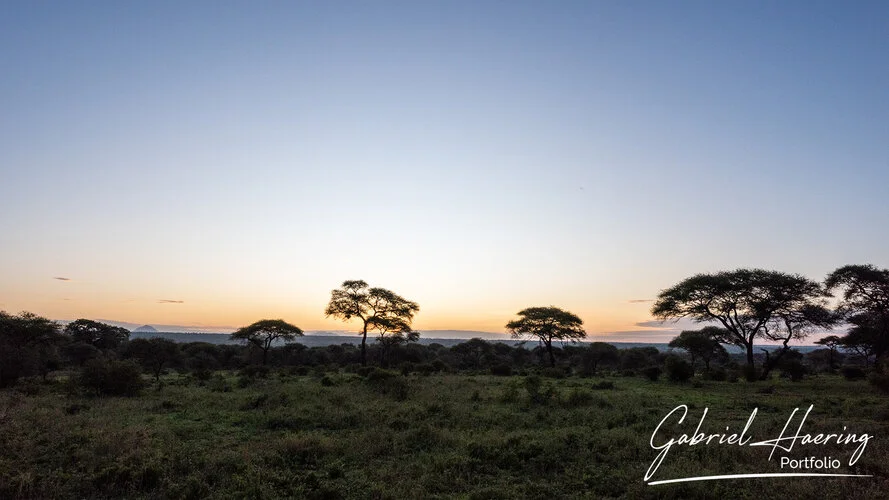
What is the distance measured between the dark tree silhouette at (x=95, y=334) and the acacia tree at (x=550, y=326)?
49.7m

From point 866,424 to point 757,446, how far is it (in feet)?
18.2

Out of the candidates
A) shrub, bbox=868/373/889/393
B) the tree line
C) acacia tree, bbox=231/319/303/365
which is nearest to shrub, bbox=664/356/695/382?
the tree line

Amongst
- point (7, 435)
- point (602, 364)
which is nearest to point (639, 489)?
point (7, 435)

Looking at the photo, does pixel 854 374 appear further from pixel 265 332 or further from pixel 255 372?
pixel 265 332

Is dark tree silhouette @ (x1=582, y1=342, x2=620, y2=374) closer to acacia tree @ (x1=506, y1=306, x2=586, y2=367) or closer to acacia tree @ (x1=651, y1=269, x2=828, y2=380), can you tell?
acacia tree @ (x1=506, y1=306, x2=586, y2=367)

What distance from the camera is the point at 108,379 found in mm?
23578

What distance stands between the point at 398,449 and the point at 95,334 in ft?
206

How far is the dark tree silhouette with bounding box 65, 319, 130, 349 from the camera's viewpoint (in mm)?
56375

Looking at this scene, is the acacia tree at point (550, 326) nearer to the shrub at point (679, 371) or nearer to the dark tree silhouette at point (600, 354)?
the dark tree silhouette at point (600, 354)

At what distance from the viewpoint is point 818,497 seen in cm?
830

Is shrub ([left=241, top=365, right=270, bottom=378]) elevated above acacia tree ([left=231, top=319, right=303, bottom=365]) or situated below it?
below

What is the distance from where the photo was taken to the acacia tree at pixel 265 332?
180 feet

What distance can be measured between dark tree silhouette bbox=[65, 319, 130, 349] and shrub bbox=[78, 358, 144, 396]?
3854 cm

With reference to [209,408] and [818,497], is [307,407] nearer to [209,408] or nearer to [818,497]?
[209,408]
